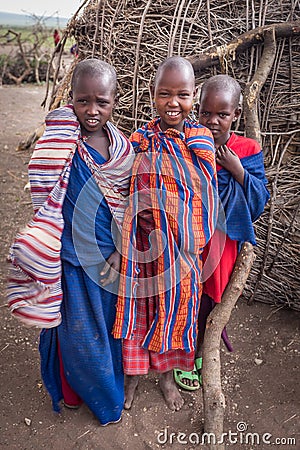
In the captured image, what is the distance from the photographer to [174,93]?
76.7 inches

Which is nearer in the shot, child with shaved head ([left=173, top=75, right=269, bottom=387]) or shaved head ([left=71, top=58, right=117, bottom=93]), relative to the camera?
Result: shaved head ([left=71, top=58, right=117, bottom=93])

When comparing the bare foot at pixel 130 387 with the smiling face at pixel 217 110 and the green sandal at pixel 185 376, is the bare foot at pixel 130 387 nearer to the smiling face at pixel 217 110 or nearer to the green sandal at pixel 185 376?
the green sandal at pixel 185 376

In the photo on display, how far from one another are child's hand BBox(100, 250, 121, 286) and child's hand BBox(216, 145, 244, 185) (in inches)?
24.1

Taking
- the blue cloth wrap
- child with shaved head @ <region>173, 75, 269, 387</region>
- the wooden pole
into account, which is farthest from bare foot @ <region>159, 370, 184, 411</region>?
the blue cloth wrap

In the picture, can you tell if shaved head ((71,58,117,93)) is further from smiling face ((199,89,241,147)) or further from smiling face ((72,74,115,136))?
smiling face ((199,89,241,147))

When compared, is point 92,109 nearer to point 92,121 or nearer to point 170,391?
point 92,121

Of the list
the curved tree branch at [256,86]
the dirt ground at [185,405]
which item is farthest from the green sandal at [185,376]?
the curved tree branch at [256,86]

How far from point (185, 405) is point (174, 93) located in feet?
5.28

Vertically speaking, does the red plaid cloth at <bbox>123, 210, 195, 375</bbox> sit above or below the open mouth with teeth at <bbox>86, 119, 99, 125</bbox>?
below

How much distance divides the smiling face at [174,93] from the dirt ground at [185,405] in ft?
4.92

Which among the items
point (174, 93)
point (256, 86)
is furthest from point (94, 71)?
point (256, 86)

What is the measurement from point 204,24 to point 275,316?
76.1 inches

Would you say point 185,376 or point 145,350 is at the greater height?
point 145,350

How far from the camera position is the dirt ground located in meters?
2.31
